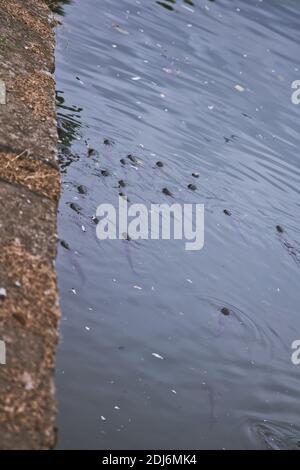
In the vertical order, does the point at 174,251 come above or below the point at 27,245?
below

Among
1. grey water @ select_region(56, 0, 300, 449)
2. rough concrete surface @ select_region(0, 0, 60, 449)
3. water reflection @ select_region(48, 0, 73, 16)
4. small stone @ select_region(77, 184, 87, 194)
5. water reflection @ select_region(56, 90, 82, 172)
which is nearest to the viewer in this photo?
rough concrete surface @ select_region(0, 0, 60, 449)

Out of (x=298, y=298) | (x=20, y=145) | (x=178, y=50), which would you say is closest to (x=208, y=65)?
(x=178, y=50)

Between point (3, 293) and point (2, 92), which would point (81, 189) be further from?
point (3, 293)

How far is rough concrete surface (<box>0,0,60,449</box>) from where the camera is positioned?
4.19m

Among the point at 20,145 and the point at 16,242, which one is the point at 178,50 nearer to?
the point at 20,145

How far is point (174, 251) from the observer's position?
8.88 meters

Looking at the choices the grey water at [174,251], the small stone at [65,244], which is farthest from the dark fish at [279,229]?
the small stone at [65,244]

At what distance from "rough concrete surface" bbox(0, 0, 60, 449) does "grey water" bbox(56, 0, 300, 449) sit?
867 mm

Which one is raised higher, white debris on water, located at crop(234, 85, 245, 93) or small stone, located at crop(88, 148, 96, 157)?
white debris on water, located at crop(234, 85, 245, 93)

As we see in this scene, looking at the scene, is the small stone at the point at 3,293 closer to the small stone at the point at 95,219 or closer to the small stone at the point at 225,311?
the small stone at the point at 225,311

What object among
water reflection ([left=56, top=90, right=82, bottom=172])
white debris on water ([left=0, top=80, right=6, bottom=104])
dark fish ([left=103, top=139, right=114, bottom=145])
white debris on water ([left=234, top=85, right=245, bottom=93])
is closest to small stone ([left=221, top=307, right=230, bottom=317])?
water reflection ([left=56, top=90, right=82, bottom=172])

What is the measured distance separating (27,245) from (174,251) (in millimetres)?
3407

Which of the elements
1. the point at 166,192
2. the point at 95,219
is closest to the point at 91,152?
the point at 166,192

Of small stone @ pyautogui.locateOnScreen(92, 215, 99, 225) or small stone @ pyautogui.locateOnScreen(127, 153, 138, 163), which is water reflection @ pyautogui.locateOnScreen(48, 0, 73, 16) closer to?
small stone @ pyautogui.locateOnScreen(127, 153, 138, 163)
